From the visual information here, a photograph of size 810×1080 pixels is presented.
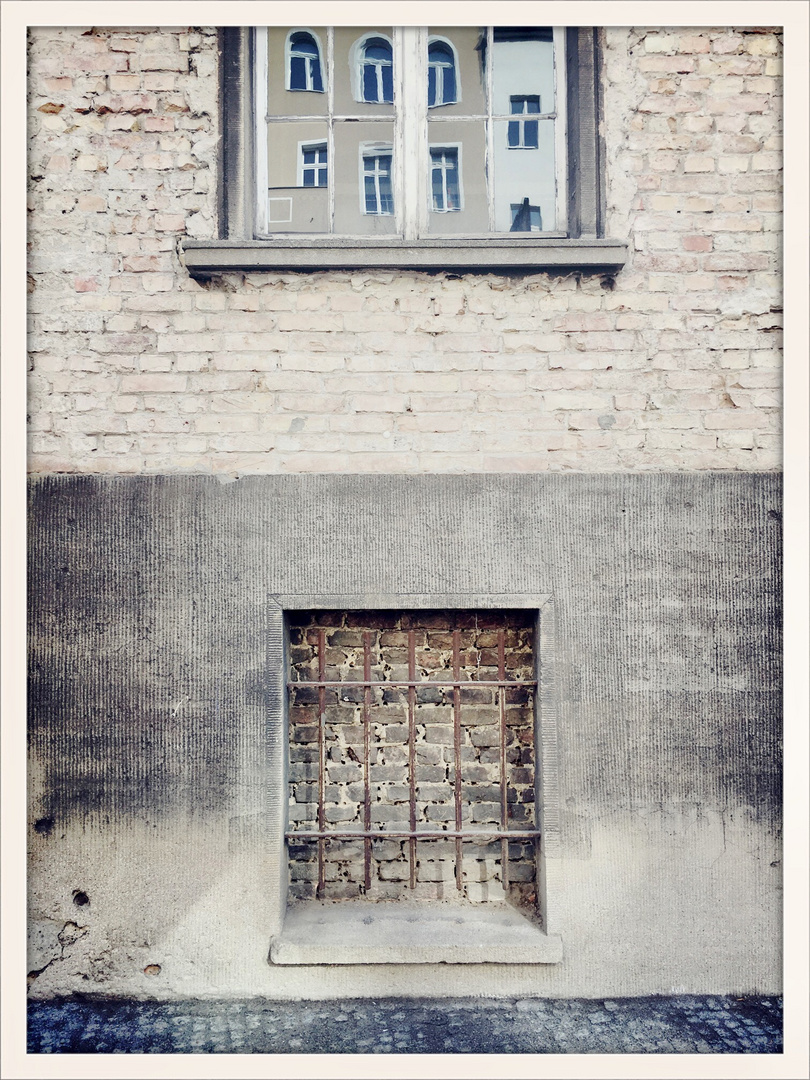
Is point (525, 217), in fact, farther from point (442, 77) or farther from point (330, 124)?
point (330, 124)

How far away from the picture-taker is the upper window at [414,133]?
2641 mm

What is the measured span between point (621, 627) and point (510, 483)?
77 centimetres

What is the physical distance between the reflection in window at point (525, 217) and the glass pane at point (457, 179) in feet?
0.42

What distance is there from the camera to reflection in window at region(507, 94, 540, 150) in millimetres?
2662

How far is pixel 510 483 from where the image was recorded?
249cm

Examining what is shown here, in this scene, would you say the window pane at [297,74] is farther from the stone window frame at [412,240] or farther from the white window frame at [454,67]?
the white window frame at [454,67]

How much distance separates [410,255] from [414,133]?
65 cm

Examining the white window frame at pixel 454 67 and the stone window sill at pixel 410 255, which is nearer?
the stone window sill at pixel 410 255

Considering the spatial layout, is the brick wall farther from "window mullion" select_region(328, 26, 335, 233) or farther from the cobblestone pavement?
the cobblestone pavement

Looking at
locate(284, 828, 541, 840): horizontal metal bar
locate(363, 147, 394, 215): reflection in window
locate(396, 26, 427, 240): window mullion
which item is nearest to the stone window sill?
locate(396, 26, 427, 240): window mullion

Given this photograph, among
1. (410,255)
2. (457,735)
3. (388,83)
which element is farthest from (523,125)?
(457,735)

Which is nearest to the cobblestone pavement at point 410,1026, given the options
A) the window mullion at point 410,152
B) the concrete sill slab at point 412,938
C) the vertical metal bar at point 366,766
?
the concrete sill slab at point 412,938

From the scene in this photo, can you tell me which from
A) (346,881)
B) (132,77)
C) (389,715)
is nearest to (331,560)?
(389,715)

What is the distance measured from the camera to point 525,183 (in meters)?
2.69
